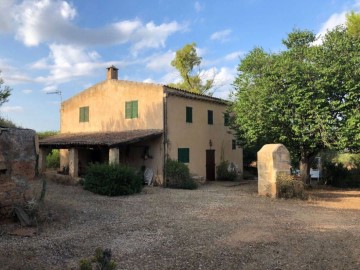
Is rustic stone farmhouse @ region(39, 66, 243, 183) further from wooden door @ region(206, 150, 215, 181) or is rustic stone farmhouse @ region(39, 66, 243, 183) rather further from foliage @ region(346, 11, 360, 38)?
foliage @ region(346, 11, 360, 38)

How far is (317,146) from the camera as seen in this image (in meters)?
17.5

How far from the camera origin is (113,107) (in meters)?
21.3

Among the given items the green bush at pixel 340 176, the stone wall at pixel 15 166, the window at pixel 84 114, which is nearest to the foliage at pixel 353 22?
the green bush at pixel 340 176

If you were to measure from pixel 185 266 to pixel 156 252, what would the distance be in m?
0.94

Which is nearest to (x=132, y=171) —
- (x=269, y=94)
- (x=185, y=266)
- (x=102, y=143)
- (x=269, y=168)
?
(x=102, y=143)

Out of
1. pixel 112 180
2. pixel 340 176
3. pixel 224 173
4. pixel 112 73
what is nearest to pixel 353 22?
pixel 340 176

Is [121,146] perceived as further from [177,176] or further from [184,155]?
[177,176]

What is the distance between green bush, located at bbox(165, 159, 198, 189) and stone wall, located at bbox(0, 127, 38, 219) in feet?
34.0

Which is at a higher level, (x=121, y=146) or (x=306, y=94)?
(x=306, y=94)

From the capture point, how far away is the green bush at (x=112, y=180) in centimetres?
1444

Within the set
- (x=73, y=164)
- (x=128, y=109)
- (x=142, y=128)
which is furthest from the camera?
(x=128, y=109)

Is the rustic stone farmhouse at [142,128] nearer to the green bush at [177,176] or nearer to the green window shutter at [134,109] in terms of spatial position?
the green window shutter at [134,109]

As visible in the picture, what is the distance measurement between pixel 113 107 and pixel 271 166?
1078cm

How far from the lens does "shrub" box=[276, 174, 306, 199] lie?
14.2 metres
